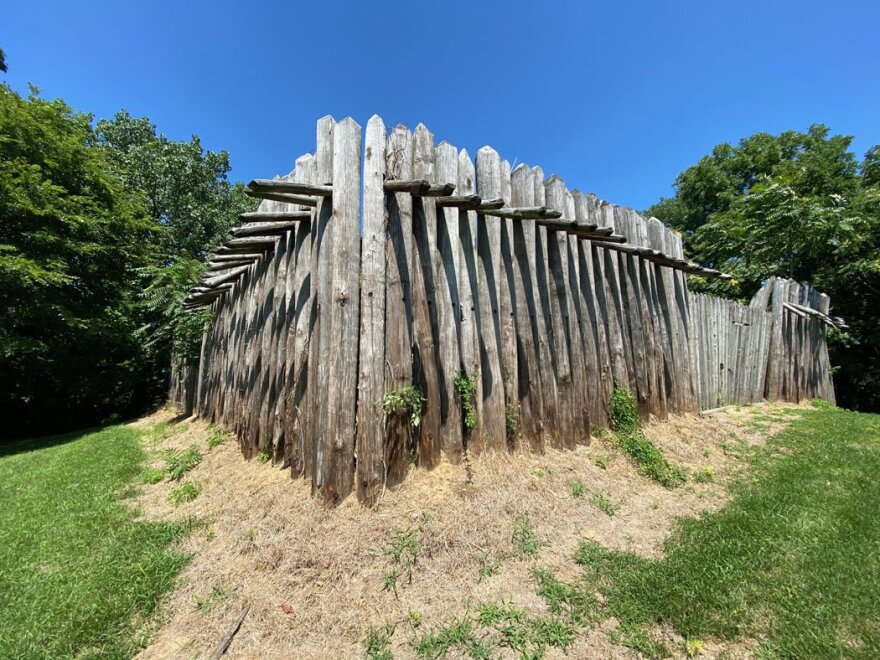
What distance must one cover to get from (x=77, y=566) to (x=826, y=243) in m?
15.8

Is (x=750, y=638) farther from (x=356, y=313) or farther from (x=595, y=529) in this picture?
(x=356, y=313)

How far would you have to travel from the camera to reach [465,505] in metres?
2.70

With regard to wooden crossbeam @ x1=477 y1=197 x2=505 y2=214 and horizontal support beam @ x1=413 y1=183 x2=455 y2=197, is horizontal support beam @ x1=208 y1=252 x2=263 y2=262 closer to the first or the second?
horizontal support beam @ x1=413 y1=183 x2=455 y2=197

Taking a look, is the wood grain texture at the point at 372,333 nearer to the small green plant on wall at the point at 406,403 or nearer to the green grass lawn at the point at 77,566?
A: the small green plant on wall at the point at 406,403

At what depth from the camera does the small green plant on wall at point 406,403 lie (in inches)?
112

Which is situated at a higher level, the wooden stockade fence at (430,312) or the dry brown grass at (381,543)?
the wooden stockade fence at (430,312)

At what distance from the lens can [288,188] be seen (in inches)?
118

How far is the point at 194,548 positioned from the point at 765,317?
10388mm

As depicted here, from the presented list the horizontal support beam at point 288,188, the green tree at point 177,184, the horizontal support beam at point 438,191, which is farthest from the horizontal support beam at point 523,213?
the green tree at point 177,184

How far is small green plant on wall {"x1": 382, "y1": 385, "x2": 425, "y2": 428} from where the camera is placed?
286 centimetres

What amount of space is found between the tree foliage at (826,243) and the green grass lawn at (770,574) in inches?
311

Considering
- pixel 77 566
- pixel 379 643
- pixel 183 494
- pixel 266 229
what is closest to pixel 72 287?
pixel 266 229

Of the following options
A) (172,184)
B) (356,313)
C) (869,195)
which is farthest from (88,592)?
(172,184)

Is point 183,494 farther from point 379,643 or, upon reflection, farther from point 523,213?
point 523,213
